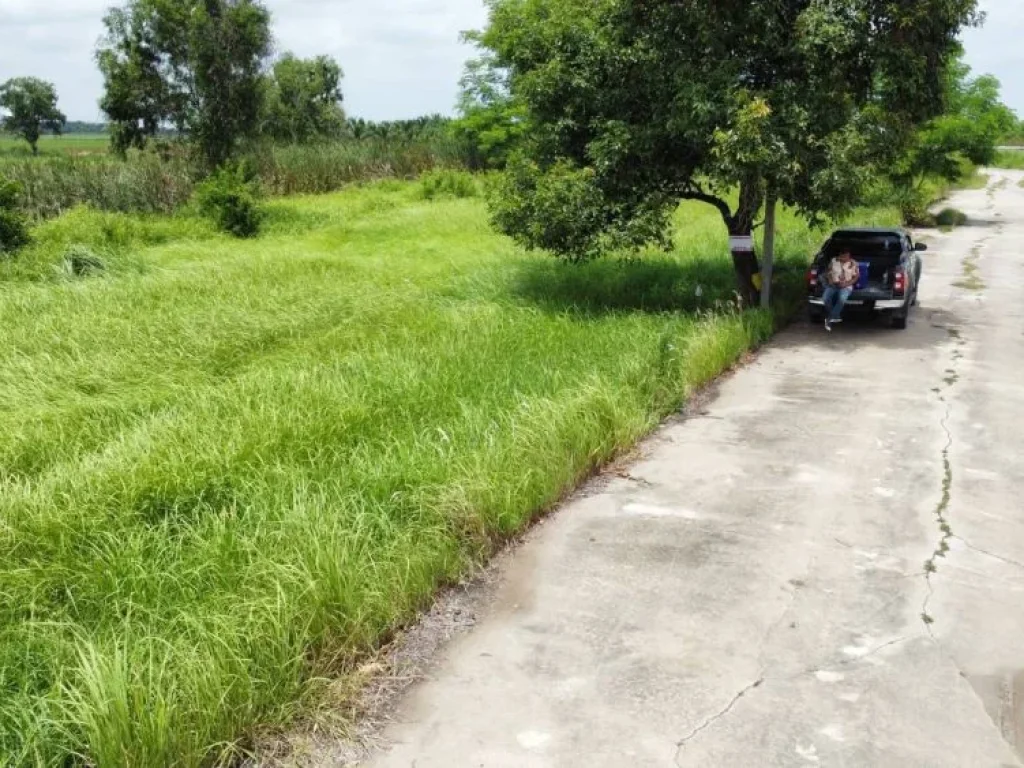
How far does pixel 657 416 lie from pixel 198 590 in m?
5.08

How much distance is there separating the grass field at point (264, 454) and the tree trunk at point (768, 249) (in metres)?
0.80

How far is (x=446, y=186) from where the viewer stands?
103 feet

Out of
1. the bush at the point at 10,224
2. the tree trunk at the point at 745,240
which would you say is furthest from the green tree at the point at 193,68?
the tree trunk at the point at 745,240

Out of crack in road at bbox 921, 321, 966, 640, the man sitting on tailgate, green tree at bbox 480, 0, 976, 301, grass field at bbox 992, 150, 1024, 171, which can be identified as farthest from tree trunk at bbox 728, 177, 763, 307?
grass field at bbox 992, 150, 1024, 171

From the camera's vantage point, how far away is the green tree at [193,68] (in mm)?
25766

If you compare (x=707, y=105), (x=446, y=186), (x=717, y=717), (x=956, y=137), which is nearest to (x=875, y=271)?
(x=707, y=105)

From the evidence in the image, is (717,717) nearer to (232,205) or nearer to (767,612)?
(767,612)

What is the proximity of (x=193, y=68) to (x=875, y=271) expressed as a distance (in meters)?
22.0

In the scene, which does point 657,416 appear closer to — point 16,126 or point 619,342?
point 619,342

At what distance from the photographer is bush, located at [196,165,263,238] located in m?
22.1

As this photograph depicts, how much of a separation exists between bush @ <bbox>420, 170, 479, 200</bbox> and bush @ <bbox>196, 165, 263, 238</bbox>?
917 centimetres

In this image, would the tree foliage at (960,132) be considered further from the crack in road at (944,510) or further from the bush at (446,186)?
the crack in road at (944,510)

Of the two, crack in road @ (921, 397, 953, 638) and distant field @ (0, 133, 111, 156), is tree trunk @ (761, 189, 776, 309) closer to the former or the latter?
crack in road @ (921, 397, 953, 638)

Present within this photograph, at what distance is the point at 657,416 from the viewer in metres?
8.66
